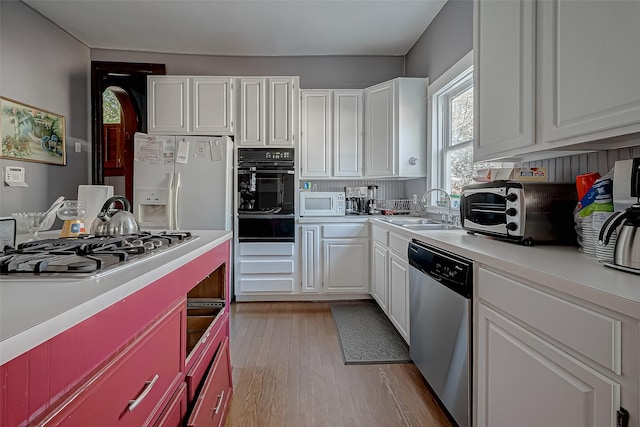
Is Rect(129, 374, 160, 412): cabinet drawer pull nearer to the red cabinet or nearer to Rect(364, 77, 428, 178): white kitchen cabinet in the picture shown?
the red cabinet

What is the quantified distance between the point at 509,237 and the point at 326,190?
2.62 meters

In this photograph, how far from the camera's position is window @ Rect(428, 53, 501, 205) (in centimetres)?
266

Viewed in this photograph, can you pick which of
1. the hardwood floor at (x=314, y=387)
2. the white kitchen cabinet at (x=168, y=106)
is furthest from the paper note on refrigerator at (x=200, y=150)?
the hardwood floor at (x=314, y=387)

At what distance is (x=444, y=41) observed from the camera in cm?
290

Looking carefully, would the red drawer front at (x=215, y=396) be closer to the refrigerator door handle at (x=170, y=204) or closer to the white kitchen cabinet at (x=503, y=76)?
the white kitchen cabinet at (x=503, y=76)

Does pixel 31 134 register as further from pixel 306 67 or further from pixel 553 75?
pixel 553 75

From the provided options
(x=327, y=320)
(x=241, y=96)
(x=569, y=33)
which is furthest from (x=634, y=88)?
(x=241, y=96)

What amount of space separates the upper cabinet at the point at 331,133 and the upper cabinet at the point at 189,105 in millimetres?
846

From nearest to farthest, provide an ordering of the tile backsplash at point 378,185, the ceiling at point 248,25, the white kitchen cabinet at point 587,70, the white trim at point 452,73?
the white kitchen cabinet at point 587,70
the white trim at point 452,73
the ceiling at point 248,25
the tile backsplash at point 378,185

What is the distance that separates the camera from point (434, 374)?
1.69 m

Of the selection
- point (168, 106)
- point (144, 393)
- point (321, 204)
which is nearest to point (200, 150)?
point (168, 106)

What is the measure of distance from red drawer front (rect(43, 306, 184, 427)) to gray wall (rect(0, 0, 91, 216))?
291 centimetres

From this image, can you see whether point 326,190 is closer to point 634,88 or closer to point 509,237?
point 509,237

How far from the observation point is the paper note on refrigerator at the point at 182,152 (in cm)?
324
